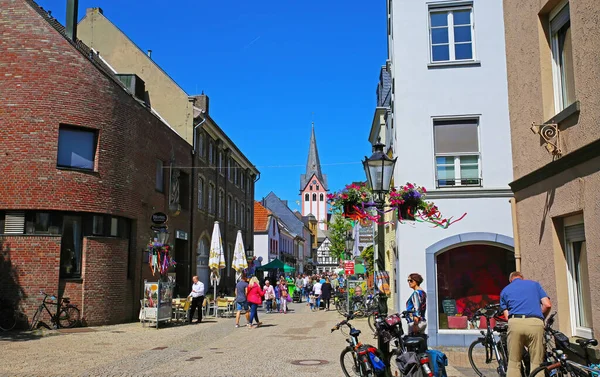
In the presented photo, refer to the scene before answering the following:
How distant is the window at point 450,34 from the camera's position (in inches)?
587

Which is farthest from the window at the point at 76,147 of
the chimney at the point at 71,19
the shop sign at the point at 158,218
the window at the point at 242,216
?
the window at the point at 242,216

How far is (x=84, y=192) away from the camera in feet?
61.1

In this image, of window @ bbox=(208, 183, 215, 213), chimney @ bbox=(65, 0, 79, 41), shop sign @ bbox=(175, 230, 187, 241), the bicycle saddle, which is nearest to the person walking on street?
shop sign @ bbox=(175, 230, 187, 241)

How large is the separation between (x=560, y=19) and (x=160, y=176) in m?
19.1

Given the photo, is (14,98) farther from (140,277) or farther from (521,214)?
(521,214)

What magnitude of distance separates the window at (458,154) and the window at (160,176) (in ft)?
44.3

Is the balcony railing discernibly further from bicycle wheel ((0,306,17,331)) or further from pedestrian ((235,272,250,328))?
bicycle wheel ((0,306,17,331))

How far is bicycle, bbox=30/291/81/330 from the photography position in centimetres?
1736

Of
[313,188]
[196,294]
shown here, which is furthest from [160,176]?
[313,188]

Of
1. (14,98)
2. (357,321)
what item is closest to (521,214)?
(357,321)

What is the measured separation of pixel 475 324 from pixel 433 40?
7.19 metres

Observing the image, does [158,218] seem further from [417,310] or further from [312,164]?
[312,164]

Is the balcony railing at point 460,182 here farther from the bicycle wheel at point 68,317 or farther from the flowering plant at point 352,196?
the bicycle wheel at point 68,317

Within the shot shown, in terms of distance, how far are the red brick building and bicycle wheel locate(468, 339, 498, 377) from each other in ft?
41.3
